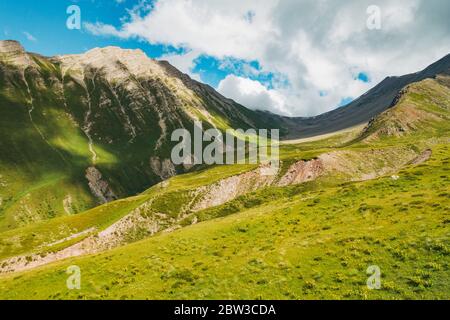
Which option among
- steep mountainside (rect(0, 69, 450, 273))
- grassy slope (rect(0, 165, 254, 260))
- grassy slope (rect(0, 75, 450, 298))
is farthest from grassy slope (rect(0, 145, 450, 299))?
grassy slope (rect(0, 165, 254, 260))

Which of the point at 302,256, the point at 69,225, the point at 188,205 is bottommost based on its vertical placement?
the point at 69,225

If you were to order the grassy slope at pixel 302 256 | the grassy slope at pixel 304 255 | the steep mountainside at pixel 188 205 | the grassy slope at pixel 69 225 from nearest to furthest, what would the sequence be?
the grassy slope at pixel 302 256
the grassy slope at pixel 304 255
the steep mountainside at pixel 188 205
the grassy slope at pixel 69 225

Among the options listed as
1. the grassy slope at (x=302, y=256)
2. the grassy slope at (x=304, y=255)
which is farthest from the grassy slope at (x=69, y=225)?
the grassy slope at (x=304, y=255)

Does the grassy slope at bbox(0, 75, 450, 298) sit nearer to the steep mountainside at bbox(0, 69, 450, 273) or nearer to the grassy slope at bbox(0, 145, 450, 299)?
the grassy slope at bbox(0, 145, 450, 299)

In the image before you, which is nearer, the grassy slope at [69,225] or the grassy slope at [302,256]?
the grassy slope at [302,256]

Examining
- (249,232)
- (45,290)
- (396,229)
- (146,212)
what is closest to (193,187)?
(146,212)

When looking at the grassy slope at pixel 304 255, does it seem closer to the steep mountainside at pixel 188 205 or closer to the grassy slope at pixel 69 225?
the steep mountainside at pixel 188 205

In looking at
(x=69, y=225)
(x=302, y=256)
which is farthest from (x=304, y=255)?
(x=69, y=225)

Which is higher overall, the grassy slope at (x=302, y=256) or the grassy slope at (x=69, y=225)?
the grassy slope at (x=302, y=256)

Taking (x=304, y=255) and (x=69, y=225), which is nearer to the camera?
(x=304, y=255)

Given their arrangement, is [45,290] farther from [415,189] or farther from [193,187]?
[193,187]

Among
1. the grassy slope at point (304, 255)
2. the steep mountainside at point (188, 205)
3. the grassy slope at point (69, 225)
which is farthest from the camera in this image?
the grassy slope at point (69, 225)

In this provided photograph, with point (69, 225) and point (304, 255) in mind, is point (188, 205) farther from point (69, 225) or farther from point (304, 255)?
point (304, 255)

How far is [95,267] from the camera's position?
142 ft
